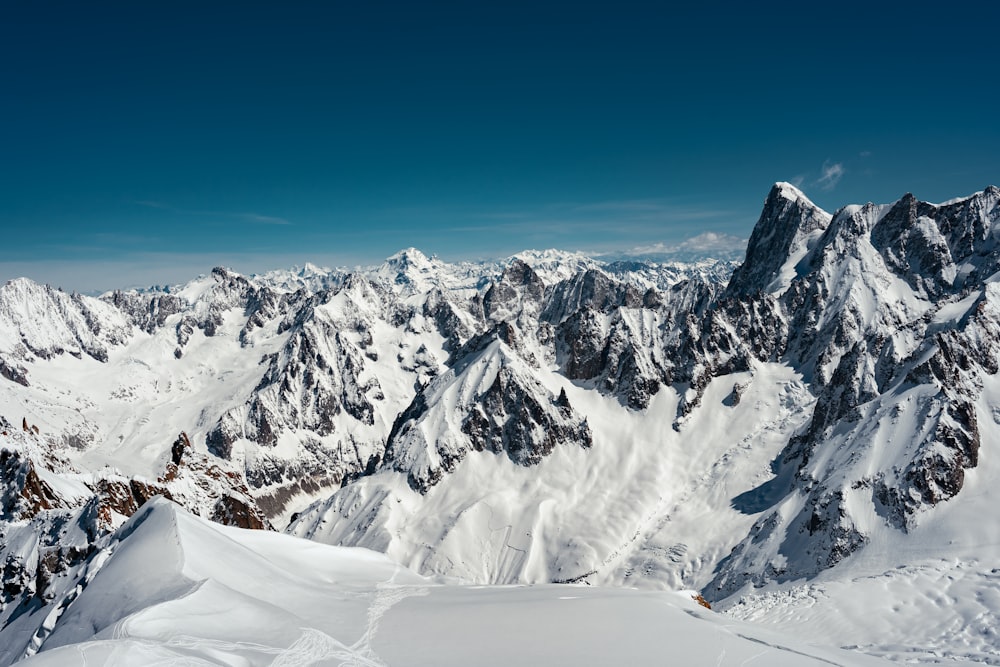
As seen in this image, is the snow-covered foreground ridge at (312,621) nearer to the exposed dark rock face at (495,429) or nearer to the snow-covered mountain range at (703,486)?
the snow-covered mountain range at (703,486)

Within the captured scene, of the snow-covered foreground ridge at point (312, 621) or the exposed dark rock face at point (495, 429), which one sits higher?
the snow-covered foreground ridge at point (312, 621)

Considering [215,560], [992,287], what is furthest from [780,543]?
[215,560]

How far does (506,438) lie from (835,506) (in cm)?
11581

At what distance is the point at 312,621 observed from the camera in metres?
29.9

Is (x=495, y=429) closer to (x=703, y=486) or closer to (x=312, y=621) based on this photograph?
(x=703, y=486)

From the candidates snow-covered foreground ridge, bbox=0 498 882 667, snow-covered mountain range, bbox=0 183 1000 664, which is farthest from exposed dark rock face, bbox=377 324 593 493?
snow-covered foreground ridge, bbox=0 498 882 667

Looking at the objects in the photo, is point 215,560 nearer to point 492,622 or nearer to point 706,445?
point 492,622

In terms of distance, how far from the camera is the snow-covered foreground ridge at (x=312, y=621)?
24016mm

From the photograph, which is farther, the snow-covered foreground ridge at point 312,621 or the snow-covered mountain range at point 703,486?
the snow-covered mountain range at point 703,486

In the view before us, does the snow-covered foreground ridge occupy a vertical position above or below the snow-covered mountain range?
above

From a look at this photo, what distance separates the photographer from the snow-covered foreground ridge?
2402 centimetres

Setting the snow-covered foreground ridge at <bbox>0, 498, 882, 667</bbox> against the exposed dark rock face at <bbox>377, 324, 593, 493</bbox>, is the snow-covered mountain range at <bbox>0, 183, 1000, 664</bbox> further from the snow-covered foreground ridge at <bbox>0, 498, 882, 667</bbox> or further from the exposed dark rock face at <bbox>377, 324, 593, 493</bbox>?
the snow-covered foreground ridge at <bbox>0, 498, 882, 667</bbox>

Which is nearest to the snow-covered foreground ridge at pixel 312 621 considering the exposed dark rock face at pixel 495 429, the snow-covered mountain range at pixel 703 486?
the snow-covered mountain range at pixel 703 486

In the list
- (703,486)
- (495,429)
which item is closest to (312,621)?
(703,486)
